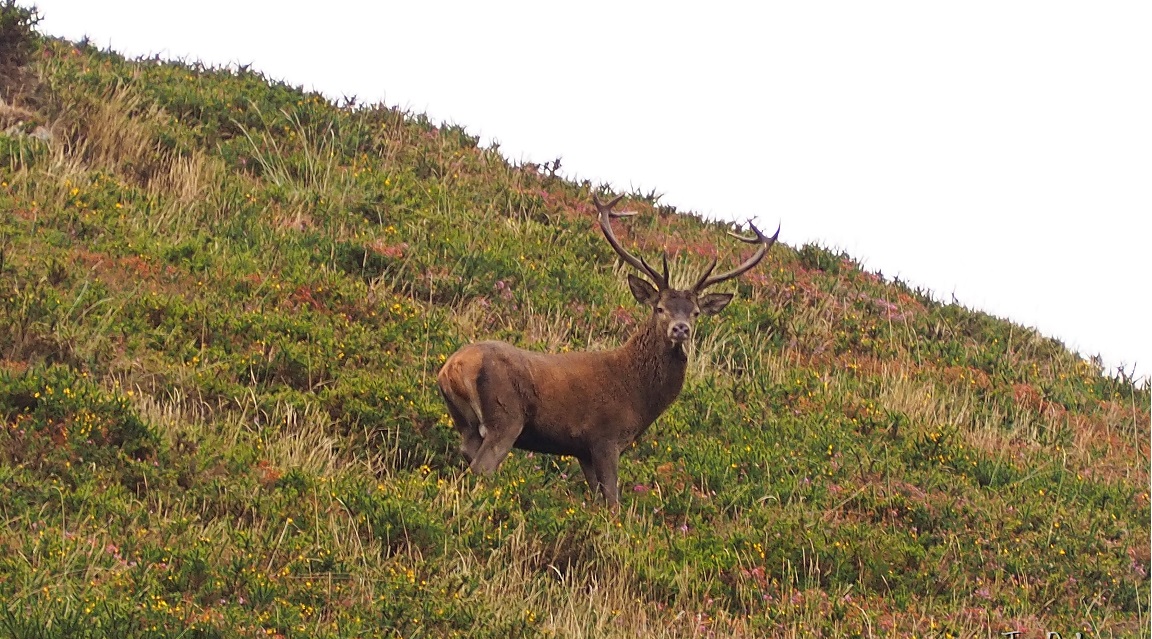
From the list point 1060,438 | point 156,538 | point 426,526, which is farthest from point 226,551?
point 1060,438

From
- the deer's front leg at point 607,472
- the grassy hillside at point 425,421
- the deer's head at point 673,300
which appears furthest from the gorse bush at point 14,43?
the deer's front leg at point 607,472

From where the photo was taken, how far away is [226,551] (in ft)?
27.9

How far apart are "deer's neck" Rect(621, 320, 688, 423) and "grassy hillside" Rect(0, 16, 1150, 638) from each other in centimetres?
57

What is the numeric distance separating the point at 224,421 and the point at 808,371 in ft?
18.6

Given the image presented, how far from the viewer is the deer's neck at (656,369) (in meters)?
11.0

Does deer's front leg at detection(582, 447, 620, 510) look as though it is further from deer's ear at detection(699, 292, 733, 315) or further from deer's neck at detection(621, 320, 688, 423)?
deer's ear at detection(699, 292, 733, 315)

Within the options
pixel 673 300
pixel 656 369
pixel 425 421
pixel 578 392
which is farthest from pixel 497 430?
pixel 673 300

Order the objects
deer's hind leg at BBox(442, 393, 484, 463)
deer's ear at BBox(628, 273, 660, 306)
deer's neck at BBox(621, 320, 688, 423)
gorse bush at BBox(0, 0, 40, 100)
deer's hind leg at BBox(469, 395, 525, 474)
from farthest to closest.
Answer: gorse bush at BBox(0, 0, 40, 100) < deer's ear at BBox(628, 273, 660, 306) < deer's neck at BBox(621, 320, 688, 423) < deer's hind leg at BBox(442, 393, 484, 463) < deer's hind leg at BBox(469, 395, 525, 474)

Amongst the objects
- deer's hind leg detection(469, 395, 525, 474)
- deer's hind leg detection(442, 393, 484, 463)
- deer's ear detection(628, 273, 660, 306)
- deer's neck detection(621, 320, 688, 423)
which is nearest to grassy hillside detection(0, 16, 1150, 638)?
deer's hind leg detection(469, 395, 525, 474)

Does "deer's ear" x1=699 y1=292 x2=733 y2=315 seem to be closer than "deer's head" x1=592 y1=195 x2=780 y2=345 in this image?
No

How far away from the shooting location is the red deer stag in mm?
10242

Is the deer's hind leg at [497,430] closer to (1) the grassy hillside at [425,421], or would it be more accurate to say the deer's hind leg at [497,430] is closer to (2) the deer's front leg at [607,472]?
(1) the grassy hillside at [425,421]

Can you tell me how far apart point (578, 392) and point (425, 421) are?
3.86 ft

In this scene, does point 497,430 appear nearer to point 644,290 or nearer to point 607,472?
point 607,472
